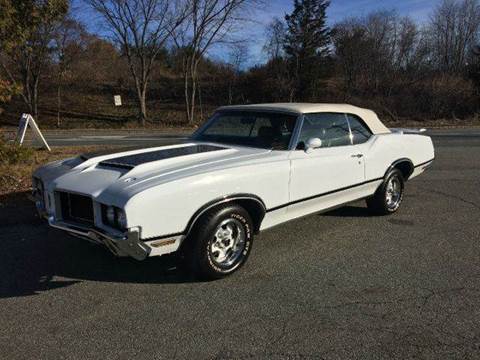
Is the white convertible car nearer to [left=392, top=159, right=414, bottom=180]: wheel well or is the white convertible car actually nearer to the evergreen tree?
[left=392, top=159, right=414, bottom=180]: wheel well

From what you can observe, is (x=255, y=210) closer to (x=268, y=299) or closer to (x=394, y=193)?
(x=268, y=299)

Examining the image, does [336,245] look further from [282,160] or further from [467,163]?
[467,163]

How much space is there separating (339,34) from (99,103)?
2301cm

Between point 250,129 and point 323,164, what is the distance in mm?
920

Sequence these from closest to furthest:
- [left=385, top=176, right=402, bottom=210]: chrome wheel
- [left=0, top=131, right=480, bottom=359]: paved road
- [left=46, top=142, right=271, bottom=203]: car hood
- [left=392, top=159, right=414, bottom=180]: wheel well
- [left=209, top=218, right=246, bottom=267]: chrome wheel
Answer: [left=0, top=131, right=480, bottom=359]: paved road, [left=46, top=142, right=271, bottom=203]: car hood, [left=209, top=218, right=246, bottom=267]: chrome wheel, [left=385, top=176, right=402, bottom=210]: chrome wheel, [left=392, top=159, right=414, bottom=180]: wheel well

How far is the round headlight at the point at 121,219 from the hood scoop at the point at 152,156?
67 centimetres

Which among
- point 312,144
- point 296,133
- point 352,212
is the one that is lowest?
point 352,212

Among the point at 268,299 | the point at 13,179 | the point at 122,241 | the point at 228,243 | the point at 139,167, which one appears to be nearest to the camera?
the point at 122,241

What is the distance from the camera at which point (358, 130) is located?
552cm

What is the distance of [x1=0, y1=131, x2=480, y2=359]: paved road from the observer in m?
2.92

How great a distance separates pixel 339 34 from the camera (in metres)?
41.9

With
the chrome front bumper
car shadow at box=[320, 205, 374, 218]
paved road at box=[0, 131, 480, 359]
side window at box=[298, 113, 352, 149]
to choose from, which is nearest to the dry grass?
paved road at box=[0, 131, 480, 359]

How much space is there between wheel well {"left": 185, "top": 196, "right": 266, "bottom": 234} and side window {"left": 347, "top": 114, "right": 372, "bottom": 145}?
1.84 meters

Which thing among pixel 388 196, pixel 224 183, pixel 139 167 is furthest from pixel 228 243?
→ pixel 388 196
